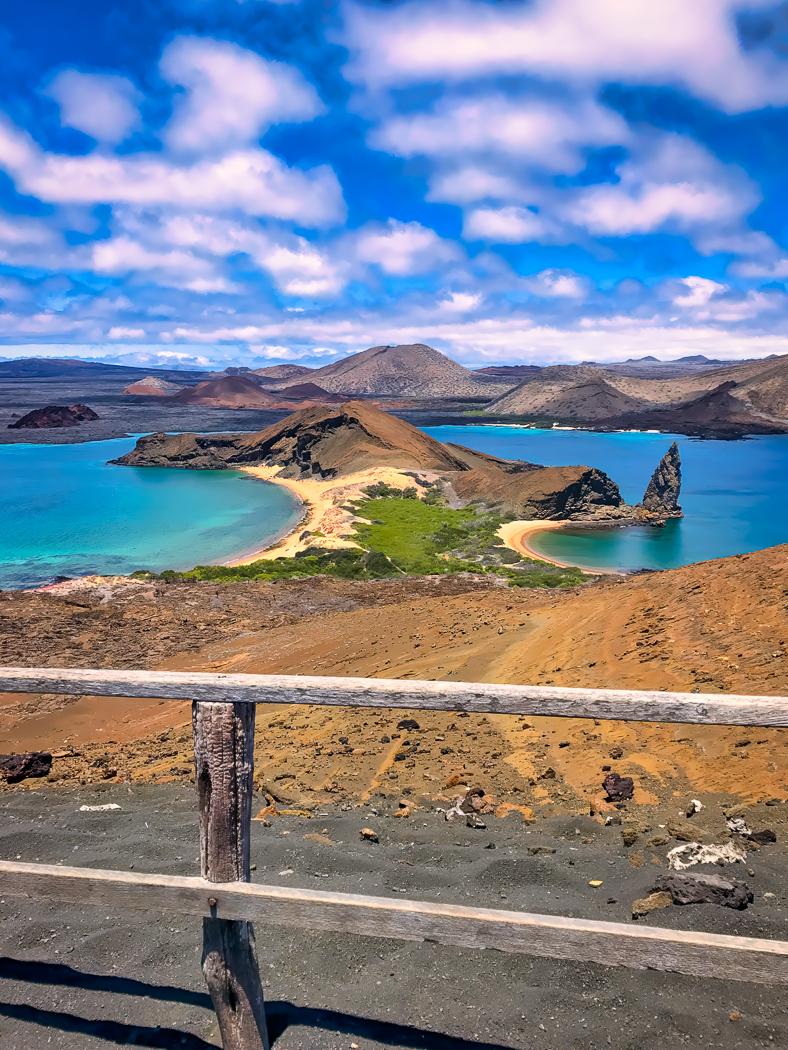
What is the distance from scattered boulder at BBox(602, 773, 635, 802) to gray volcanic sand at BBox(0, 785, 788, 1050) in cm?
122

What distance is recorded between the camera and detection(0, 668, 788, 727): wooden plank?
2580 millimetres

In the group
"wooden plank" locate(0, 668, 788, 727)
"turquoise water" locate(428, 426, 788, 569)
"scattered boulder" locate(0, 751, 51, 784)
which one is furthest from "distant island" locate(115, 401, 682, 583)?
"wooden plank" locate(0, 668, 788, 727)

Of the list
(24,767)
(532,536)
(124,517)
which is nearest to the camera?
(24,767)

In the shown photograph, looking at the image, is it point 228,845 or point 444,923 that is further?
point 228,845

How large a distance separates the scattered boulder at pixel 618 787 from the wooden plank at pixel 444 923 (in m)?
3.83

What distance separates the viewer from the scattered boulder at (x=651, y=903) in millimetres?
4039

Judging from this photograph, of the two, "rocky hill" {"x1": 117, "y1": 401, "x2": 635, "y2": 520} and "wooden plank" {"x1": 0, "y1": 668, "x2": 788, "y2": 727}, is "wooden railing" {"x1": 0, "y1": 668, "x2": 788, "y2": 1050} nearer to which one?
"wooden plank" {"x1": 0, "y1": 668, "x2": 788, "y2": 727}

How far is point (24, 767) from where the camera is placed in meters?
7.82

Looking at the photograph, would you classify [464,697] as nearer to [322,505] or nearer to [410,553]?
[410,553]

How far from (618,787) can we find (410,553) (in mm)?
33878

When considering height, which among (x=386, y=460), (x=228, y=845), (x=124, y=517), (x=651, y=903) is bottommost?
(x=124, y=517)

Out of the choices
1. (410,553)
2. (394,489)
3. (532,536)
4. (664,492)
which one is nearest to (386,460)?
(394,489)

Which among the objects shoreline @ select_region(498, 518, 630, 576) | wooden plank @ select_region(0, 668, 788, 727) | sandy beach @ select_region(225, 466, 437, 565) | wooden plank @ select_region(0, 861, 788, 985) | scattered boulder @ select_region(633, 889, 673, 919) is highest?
wooden plank @ select_region(0, 668, 788, 727)

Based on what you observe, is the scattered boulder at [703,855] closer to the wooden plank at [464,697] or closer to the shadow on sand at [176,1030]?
the shadow on sand at [176,1030]
